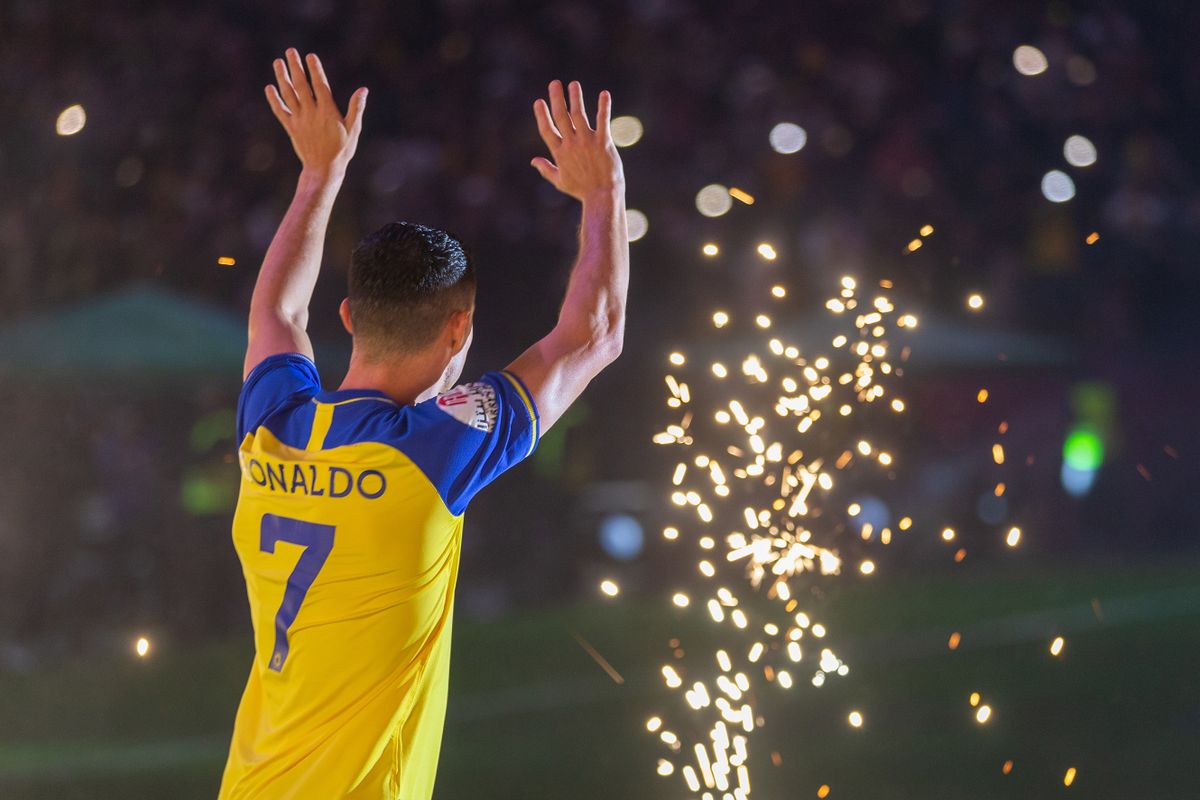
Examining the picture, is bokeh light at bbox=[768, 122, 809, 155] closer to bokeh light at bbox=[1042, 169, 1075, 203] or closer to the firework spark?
the firework spark

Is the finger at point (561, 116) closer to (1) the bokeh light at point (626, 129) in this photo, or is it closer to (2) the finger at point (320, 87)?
(2) the finger at point (320, 87)

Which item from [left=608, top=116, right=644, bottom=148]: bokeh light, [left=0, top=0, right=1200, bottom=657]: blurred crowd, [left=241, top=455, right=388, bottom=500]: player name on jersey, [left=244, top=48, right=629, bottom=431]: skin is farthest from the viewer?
[left=608, top=116, right=644, bottom=148]: bokeh light

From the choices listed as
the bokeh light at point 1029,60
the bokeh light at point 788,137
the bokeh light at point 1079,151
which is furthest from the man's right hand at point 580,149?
the bokeh light at point 1079,151

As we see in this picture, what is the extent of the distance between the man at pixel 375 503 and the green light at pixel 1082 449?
6036mm

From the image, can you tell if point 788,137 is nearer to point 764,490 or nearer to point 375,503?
point 764,490

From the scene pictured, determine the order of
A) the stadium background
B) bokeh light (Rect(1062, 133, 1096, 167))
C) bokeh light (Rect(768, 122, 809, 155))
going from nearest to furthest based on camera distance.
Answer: the stadium background → bokeh light (Rect(768, 122, 809, 155)) → bokeh light (Rect(1062, 133, 1096, 167))

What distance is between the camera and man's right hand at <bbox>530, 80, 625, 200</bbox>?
1.63 meters

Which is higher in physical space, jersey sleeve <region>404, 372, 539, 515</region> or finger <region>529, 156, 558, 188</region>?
finger <region>529, 156, 558, 188</region>

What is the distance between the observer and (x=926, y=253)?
627 cm

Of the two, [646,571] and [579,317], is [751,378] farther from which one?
[579,317]

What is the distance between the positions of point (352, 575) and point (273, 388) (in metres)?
0.31

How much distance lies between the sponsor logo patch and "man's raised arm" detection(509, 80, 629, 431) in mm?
67

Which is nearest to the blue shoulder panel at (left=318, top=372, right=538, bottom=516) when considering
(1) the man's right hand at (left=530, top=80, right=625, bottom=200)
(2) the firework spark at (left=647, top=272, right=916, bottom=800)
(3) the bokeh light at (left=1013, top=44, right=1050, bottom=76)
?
(1) the man's right hand at (left=530, top=80, right=625, bottom=200)

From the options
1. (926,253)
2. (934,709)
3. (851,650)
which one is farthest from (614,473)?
(926,253)
